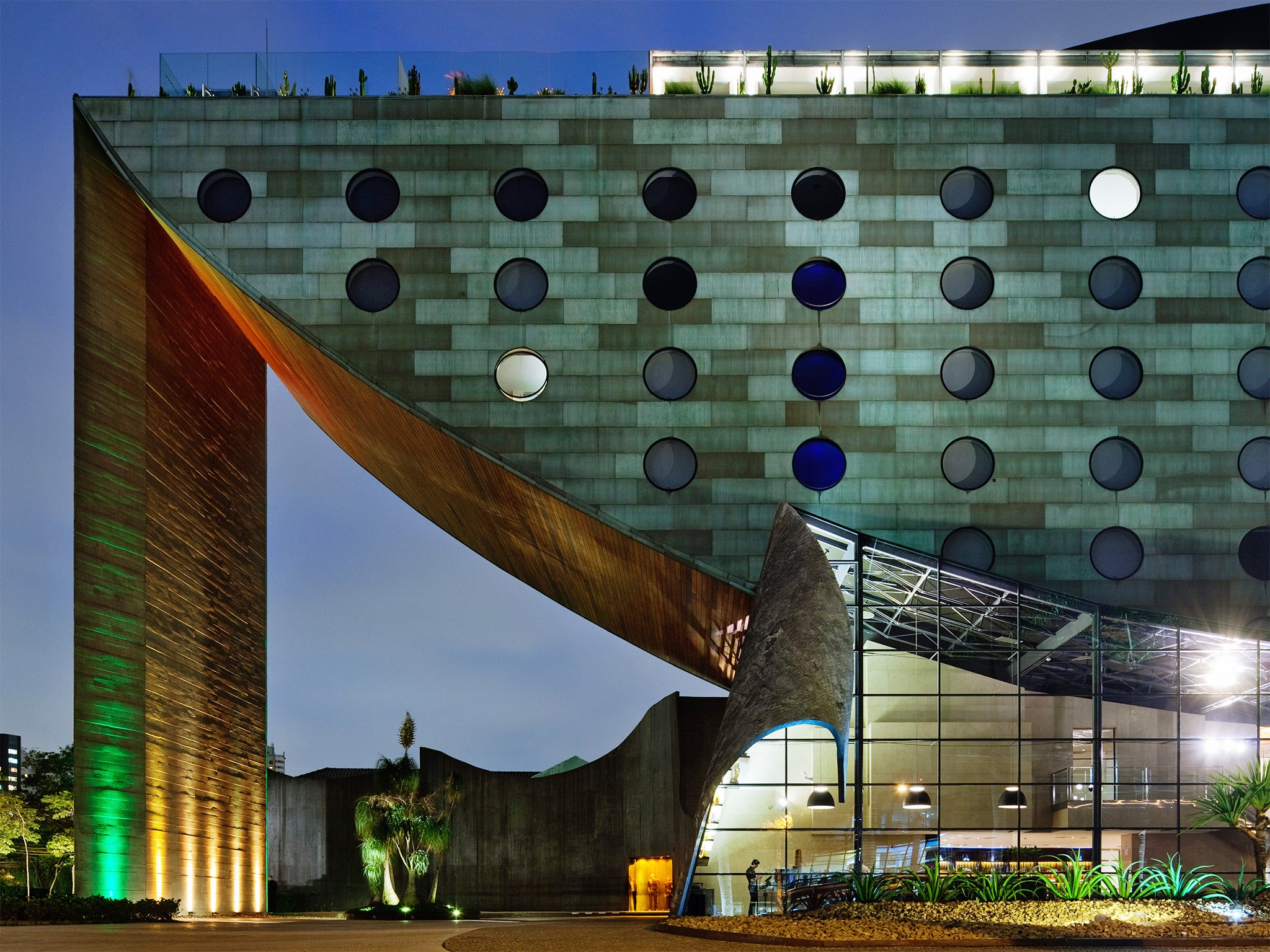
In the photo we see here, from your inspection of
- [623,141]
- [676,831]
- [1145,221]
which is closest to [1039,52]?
[1145,221]

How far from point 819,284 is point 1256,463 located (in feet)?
28.9

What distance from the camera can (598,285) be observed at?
2591 centimetres

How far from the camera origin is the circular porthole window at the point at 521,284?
25.8 meters

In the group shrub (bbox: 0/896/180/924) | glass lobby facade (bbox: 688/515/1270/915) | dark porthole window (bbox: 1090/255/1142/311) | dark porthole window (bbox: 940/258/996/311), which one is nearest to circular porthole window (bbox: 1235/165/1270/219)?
dark porthole window (bbox: 1090/255/1142/311)

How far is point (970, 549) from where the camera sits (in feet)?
83.6

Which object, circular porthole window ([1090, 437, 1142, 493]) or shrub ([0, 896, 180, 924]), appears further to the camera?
circular porthole window ([1090, 437, 1142, 493])

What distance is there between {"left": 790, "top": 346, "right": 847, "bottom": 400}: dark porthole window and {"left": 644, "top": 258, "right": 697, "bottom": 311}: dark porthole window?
243cm

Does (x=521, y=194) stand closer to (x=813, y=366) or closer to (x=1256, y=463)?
(x=813, y=366)

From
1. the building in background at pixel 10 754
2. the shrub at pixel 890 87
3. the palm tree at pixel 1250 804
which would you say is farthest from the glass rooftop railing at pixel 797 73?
the building in background at pixel 10 754

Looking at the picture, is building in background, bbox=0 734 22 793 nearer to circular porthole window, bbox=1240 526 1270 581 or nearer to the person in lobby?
the person in lobby

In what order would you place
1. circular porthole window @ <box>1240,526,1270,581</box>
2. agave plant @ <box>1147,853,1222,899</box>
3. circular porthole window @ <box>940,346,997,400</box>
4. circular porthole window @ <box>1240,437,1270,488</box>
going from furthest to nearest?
circular porthole window @ <box>940,346,997,400</box> → circular porthole window @ <box>1240,437,1270,488</box> → circular porthole window @ <box>1240,526,1270,581</box> → agave plant @ <box>1147,853,1222,899</box>

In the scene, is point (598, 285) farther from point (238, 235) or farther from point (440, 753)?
point (440, 753)

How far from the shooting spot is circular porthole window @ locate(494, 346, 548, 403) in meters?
25.4

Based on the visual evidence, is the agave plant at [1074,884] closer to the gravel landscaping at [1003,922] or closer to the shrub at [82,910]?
the gravel landscaping at [1003,922]
